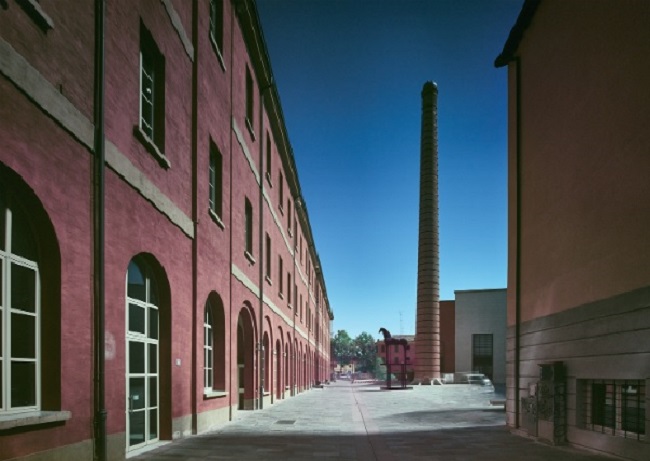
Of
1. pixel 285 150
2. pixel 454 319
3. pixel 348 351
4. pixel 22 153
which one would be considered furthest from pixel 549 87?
pixel 348 351

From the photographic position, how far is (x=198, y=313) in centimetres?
1127

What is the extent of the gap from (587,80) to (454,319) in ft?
152

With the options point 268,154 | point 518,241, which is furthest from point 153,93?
point 268,154

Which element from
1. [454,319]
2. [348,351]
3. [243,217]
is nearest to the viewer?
[243,217]

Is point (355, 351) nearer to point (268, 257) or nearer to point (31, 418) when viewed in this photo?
point (268, 257)

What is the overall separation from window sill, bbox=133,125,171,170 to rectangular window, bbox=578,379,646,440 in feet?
25.5

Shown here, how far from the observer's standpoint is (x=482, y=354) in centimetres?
5109

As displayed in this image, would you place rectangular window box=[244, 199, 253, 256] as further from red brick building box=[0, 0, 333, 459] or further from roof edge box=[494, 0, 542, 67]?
roof edge box=[494, 0, 542, 67]

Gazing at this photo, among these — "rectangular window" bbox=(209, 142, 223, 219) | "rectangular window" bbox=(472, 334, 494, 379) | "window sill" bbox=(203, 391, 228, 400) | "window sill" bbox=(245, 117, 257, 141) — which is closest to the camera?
"window sill" bbox=(203, 391, 228, 400)

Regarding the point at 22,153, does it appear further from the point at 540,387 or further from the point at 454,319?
the point at 454,319

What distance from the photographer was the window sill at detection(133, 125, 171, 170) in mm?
8473

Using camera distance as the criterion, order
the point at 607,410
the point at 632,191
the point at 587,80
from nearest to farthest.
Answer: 1. the point at 632,191
2. the point at 607,410
3. the point at 587,80

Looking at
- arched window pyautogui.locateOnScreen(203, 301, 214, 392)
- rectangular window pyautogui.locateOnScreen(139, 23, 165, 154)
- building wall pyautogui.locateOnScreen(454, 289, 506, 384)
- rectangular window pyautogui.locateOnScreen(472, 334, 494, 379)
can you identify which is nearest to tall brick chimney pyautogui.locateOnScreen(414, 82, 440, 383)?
building wall pyautogui.locateOnScreen(454, 289, 506, 384)

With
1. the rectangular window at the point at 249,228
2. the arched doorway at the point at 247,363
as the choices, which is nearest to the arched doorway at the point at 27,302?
the rectangular window at the point at 249,228
